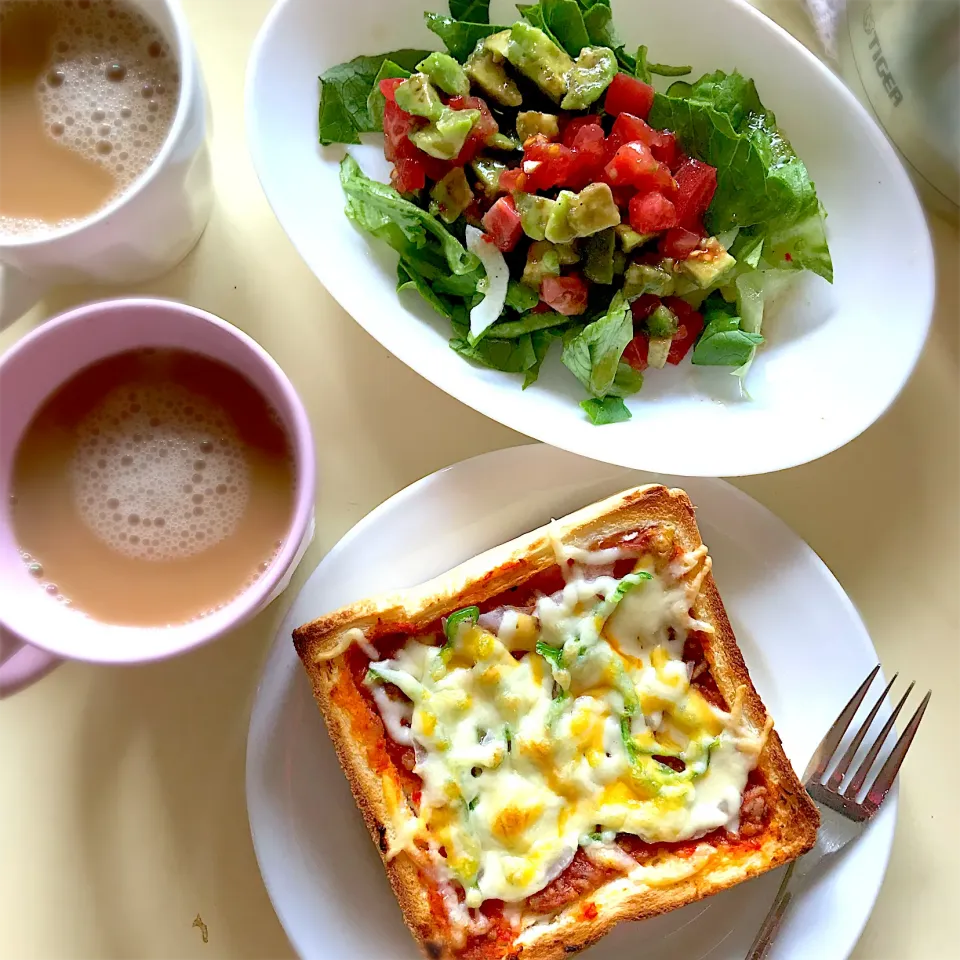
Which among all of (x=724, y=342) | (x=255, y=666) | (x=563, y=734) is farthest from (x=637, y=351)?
(x=255, y=666)

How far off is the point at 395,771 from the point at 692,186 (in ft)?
3.73

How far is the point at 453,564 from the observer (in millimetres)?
1695

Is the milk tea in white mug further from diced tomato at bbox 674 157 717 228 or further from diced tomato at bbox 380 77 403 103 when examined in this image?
diced tomato at bbox 674 157 717 228

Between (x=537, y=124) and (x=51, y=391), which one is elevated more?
(x=537, y=124)

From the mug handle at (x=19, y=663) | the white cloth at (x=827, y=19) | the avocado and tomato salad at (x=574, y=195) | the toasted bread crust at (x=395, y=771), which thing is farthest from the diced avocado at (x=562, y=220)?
the mug handle at (x=19, y=663)

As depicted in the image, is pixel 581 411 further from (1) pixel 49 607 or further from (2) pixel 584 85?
(1) pixel 49 607

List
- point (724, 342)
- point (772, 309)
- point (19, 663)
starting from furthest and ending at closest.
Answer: point (772, 309) → point (724, 342) → point (19, 663)

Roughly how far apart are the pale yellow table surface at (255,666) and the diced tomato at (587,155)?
0.47 meters

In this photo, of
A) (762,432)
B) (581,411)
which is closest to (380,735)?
(581,411)

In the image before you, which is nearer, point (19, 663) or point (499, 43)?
point (19, 663)

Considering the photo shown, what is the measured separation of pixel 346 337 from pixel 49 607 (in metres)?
0.74

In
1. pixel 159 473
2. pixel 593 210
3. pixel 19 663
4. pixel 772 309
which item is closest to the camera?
pixel 19 663

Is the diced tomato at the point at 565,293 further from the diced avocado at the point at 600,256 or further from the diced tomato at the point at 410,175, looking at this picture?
the diced tomato at the point at 410,175

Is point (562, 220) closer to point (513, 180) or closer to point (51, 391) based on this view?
point (513, 180)
